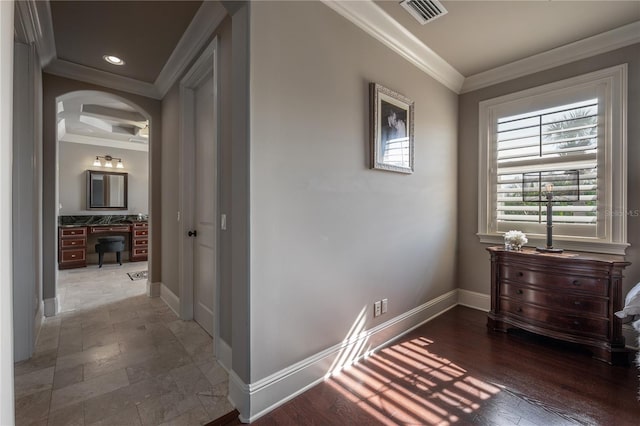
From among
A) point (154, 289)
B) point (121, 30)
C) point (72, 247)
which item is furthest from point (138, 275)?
point (121, 30)

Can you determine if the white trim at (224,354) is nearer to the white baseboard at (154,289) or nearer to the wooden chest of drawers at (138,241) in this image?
the white baseboard at (154,289)

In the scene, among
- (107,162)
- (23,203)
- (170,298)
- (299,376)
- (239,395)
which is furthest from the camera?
(107,162)

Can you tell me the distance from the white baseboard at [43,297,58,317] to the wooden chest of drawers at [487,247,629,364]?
4.44 m

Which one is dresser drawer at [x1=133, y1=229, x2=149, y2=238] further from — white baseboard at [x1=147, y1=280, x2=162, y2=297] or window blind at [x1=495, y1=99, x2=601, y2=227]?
window blind at [x1=495, y1=99, x2=601, y2=227]

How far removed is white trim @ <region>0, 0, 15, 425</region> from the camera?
0.77 m

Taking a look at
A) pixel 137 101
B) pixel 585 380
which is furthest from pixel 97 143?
pixel 585 380

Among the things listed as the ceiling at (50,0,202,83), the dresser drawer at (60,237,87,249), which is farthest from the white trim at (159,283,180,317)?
the dresser drawer at (60,237,87,249)

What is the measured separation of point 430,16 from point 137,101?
3.31 metres

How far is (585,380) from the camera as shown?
1.94 metres

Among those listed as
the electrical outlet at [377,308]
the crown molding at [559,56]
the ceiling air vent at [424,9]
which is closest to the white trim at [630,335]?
the electrical outlet at [377,308]

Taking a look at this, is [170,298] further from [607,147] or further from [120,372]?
[607,147]

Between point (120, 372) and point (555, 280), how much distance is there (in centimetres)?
344

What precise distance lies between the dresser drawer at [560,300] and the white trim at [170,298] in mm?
3282

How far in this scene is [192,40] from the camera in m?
2.43
